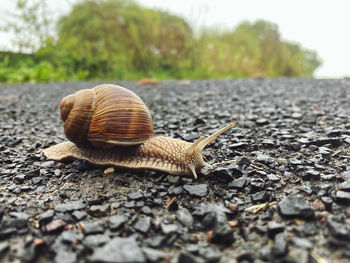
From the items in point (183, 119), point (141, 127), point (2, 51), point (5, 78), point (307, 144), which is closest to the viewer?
point (141, 127)

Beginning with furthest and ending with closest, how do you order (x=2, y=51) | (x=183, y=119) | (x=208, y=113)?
(x=2, y=51) < (x=208, y=113) < (x=183, y=119)

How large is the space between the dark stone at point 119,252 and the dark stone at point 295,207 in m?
0.84

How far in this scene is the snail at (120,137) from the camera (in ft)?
6.93

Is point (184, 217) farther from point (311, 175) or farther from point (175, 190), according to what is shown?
point (311, 175)

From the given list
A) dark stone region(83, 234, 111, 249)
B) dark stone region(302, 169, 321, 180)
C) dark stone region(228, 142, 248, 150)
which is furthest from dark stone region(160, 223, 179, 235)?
dark stone region(228, 142, 248, 150)

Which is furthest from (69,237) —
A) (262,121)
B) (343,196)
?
(262,121)

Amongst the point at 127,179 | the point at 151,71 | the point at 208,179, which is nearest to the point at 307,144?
the point at 208,179

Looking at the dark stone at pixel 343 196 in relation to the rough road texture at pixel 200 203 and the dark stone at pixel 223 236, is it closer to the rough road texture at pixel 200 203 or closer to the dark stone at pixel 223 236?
the rough road texture at pixel 200 203

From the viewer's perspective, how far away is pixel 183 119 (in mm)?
3488

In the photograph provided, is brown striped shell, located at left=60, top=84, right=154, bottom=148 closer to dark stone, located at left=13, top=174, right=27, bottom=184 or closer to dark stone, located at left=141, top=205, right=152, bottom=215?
dark stone, located at left=13, top=174, right=27, bottom=184

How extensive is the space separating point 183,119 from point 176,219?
203cm

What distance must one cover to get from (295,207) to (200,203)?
56 centimetres

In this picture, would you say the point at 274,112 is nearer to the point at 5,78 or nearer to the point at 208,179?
the point at 208,179

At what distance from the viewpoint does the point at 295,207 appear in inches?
60.1
